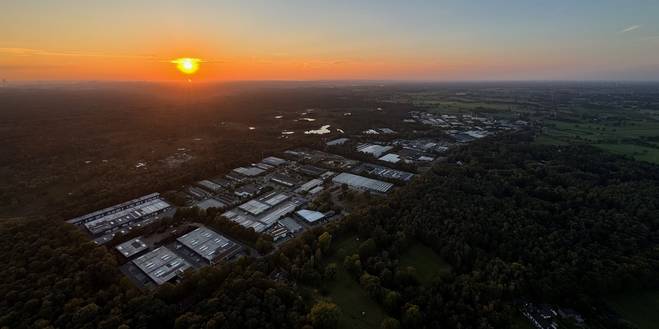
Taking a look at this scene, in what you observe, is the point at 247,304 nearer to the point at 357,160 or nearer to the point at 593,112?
the point at 357,160

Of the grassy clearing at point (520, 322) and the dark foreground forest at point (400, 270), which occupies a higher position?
the dark foreground forest at point (400, 270)

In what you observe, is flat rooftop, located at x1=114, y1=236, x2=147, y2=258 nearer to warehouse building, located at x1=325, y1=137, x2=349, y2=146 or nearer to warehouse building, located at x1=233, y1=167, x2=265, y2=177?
warehouse building, located at x1=233, y1=167, x2=265, y2=177

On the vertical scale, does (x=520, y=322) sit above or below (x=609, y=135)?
below

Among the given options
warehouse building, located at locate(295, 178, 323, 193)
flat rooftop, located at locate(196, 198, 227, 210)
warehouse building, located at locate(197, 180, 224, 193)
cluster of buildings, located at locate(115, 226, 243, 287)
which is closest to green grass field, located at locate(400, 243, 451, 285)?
cluster of buildings, located at locate(115, 226, 243, 287)

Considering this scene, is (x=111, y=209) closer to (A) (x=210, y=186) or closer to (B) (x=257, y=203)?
(A) (x=210, y=186)

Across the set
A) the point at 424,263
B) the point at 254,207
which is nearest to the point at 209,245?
the point at 254,207

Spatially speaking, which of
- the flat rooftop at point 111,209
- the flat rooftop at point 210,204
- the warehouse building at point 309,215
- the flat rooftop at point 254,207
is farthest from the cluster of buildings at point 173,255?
the flat rooftop at point 111,209

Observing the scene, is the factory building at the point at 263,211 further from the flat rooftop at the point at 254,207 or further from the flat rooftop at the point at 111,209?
the flat rooftop at the point at 111,209
